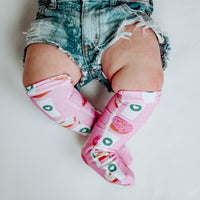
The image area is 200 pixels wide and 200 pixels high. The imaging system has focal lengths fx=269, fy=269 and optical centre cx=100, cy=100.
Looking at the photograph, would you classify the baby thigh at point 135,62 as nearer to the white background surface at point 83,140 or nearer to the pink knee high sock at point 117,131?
the pink knee high sock at point 117,131

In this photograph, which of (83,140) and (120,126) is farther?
(83,140)

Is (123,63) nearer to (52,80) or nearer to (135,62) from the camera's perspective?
(135,62)

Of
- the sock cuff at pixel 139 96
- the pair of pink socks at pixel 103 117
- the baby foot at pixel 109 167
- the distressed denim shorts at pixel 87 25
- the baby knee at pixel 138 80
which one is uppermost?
the distressed denim shorts at pixel 87 25

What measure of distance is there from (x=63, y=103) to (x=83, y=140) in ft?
0.57

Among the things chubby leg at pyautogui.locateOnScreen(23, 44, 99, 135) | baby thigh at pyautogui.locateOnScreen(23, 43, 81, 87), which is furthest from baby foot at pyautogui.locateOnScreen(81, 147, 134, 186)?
baby thigh at pyautogui.locateOnScreen(23, 43, 81, 87)

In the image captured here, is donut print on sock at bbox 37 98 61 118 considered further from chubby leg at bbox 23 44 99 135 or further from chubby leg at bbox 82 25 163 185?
chubby leg at bbox 82 25 163 185

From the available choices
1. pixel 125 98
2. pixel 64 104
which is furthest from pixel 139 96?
pixel 64 104

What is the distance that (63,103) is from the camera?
0.70m

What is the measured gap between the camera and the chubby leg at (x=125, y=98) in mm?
665

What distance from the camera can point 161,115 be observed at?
82cm

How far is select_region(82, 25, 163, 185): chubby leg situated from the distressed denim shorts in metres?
0.02

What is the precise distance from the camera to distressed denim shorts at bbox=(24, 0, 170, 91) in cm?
70

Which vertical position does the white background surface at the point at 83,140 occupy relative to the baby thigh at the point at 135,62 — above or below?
below

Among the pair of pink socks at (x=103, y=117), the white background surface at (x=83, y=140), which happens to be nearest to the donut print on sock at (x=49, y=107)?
the pair of pink socks at (x=103, y=117)
